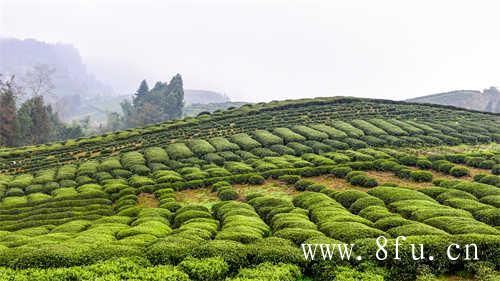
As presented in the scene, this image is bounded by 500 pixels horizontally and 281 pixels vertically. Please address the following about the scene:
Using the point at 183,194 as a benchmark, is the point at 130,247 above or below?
above

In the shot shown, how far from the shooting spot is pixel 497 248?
14.9 metres

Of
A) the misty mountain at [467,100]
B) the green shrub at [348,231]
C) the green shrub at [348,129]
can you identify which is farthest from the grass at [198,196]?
the misty mountain at [467,100]

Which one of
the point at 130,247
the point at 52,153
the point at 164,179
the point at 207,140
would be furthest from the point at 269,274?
the point at 52,153

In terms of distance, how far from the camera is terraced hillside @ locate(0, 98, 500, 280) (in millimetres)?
14773

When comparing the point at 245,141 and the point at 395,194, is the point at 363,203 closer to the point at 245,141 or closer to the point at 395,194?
the point at 395,194

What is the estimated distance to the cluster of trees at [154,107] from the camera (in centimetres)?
12106

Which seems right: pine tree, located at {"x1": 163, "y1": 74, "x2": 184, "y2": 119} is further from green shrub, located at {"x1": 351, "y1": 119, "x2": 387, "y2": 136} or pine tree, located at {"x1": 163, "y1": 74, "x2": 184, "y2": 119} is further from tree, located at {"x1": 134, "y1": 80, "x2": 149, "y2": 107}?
green shrub, located at {"x1": 351, "y1": 119, "x2": 387, "y2": 136}

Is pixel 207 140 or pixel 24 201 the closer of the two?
pixel 24 201

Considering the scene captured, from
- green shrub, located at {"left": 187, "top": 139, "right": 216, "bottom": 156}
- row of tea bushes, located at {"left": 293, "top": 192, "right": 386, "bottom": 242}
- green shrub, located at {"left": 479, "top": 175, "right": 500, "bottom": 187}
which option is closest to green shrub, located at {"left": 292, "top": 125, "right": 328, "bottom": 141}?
green shrub, located at {"left": 187, "top": 139, "right": 216, "bottom": 156}

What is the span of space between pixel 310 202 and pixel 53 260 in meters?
16.7

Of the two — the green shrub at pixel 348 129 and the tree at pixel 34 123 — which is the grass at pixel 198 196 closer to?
the green shrub at pixel 348 129

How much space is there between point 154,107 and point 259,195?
10155cm

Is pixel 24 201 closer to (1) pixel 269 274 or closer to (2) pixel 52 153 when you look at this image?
(2) pixel 52 153

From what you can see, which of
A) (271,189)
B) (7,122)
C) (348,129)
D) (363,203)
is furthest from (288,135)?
(7,122)
